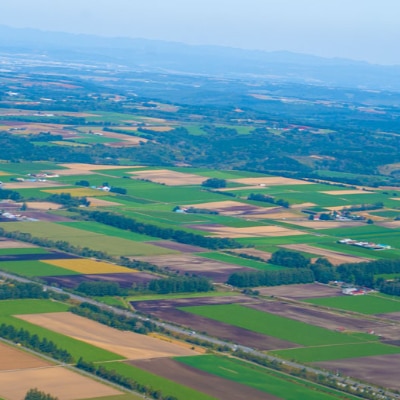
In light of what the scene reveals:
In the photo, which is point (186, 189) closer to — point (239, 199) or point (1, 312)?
point (239, 199)

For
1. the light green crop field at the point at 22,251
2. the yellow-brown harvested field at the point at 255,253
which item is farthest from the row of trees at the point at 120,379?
the yellow-brown harvested field at the point at 255,253

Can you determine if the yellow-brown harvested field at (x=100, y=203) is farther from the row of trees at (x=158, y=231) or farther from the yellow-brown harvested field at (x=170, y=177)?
the yellow-brown harvested field at (x=170, y=177)

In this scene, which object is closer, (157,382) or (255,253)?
(157,382)

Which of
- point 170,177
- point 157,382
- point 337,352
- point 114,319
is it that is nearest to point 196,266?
point 114,319

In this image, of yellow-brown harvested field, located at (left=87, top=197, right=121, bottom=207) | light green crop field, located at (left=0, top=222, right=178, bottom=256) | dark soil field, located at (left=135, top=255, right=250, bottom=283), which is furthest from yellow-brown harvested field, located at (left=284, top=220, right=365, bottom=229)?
dark soil field, located at (left=135, top=255, right=250, bottom=283)

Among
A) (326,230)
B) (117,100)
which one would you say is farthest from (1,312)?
(117,100)

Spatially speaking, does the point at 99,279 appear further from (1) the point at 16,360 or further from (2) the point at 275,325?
(1) the point at 16,360
